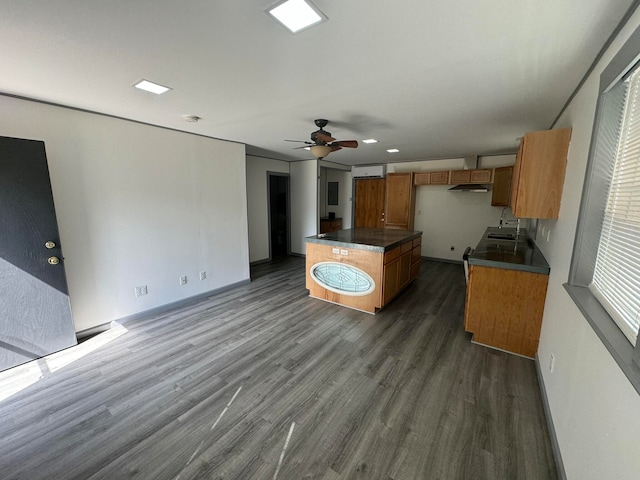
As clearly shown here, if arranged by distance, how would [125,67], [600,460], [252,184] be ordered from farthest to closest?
[252,184], [125,67], [600,460]

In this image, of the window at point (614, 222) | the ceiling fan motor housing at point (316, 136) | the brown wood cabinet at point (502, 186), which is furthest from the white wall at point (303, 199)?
the window at point (614, 222)

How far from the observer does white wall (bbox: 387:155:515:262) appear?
5.69m

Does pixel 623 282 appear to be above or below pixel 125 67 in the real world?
below

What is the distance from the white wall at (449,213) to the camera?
18.7 feet

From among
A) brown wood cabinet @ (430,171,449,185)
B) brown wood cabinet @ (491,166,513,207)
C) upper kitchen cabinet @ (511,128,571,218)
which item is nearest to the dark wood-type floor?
upper kitchen cabinet @ (511,128,571,218)

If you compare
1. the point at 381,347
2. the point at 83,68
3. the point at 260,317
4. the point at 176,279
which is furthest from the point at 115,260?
the point at 381,347

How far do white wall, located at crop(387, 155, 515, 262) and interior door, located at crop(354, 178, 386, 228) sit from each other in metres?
0.57

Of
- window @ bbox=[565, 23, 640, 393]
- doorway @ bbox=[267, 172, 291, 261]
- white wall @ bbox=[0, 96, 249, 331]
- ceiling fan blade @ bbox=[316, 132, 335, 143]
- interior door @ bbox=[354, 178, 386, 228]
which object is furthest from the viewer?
interior door @ bbox=[354, 178, 386, 228]

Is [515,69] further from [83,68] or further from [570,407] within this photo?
[83,68]

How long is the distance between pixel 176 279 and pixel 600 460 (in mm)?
4200

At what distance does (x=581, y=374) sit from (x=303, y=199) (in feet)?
18.6

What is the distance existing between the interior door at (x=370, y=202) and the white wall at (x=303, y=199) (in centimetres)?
156

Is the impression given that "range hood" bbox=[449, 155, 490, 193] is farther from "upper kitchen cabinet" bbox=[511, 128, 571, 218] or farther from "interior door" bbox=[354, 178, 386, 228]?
"upper kitchen cabinet" bbox=[511, 128, 571, 218]

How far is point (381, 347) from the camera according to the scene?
2764 millimetres
